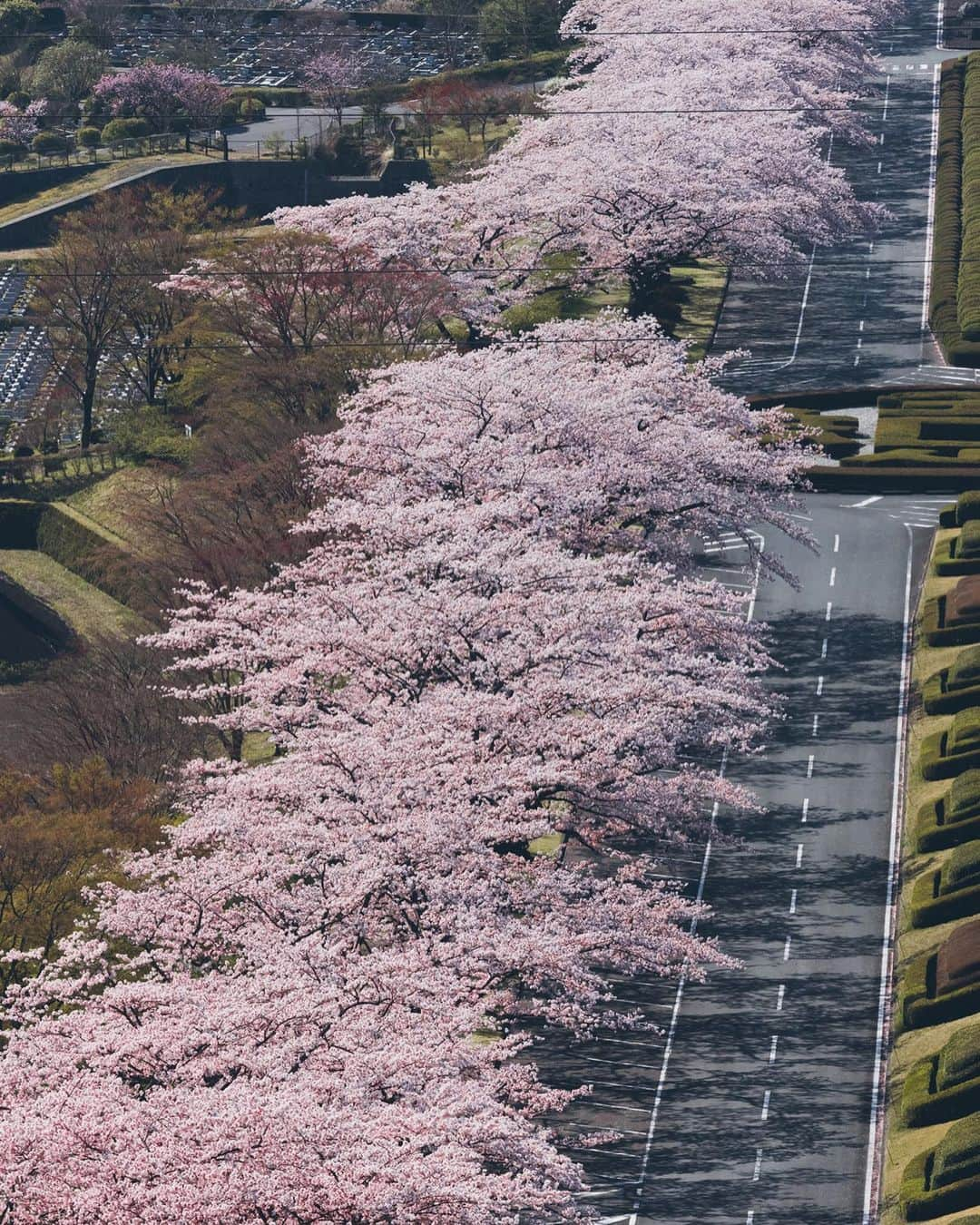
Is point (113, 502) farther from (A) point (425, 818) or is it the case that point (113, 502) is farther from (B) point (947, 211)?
(A) point (425, 818)

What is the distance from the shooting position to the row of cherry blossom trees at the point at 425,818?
1750 inches

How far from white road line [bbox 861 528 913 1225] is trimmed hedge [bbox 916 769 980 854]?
4.32ft

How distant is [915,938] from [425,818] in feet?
56.7

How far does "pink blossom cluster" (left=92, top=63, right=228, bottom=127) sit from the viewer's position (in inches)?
6462

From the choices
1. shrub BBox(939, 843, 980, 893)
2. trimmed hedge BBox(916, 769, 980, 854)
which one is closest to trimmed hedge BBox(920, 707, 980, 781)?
trimmed hedge BBox(916, 769, 980, 854)

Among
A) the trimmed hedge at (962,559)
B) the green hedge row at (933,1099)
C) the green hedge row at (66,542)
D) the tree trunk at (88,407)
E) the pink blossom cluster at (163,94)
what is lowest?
the green hedge row at (66,542)

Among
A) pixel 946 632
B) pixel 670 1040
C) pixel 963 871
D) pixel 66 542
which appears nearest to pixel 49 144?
pixel 66 542

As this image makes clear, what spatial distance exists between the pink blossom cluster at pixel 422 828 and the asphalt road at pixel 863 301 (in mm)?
22586

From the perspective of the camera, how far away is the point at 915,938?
222 ft

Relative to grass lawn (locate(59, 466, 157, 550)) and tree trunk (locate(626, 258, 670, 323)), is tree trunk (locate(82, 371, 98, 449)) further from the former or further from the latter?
tree trunk (locate(626, 258, 670, 323))

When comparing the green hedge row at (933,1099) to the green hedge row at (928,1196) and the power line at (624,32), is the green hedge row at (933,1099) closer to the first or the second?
the green hedge row at (928,1196)

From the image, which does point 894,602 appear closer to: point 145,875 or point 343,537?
point 343,537

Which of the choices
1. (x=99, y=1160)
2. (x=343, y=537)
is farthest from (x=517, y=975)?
(x=343, y=537)

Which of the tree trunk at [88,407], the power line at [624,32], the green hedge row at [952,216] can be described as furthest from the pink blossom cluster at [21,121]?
the green hedge row at [952,216]
